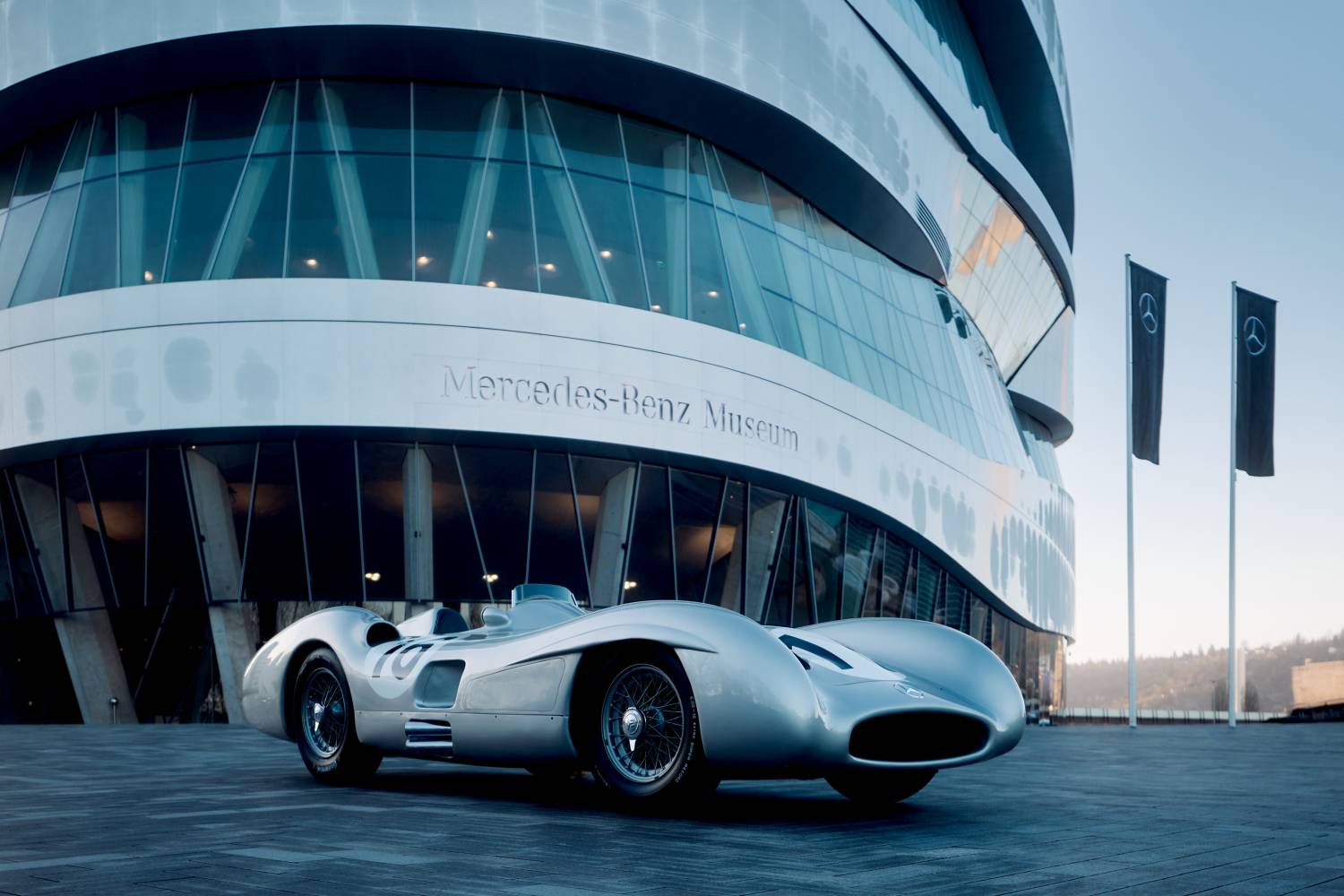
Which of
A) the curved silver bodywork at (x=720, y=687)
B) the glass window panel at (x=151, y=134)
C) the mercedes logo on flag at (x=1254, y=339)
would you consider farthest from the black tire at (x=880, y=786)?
the mercedes logo on flag at (x=1254, y=339)

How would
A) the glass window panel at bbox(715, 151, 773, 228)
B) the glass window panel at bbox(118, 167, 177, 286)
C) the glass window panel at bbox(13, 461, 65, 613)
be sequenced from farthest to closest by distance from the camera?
the glass window panel at bbox(715, 151, 773, 228) < the glass window panel at bbox(13, 461, 65, 613) < the glass window panel at bbox(118, 167, 177, 286)

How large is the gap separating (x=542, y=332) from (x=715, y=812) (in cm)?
1453

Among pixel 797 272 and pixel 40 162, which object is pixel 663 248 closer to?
pixel 797 272

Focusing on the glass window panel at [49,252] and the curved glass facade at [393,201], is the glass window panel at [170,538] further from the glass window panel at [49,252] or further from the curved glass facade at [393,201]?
the glass window panel at [49,252]

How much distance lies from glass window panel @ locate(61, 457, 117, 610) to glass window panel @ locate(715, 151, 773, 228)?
1257 cm

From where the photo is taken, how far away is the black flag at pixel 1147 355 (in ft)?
79.3

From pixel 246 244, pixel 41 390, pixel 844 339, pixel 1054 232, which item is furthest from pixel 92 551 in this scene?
pixel 1054 232

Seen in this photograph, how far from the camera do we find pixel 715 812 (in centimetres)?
620

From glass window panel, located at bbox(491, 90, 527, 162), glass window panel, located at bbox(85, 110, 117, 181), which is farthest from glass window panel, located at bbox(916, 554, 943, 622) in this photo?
glass window panel, located at bbox(85, 110, 117, 181)

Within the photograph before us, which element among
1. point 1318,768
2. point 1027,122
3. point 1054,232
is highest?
point 1027,122

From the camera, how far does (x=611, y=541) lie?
21.4m

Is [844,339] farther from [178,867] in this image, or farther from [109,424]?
[178,867]

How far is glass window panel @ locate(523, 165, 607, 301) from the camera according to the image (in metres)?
20.6

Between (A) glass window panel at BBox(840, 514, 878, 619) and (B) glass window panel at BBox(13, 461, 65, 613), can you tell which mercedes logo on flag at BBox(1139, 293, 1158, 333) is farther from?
(B) glass window panel at BBox(13, 461, 65, 613)
